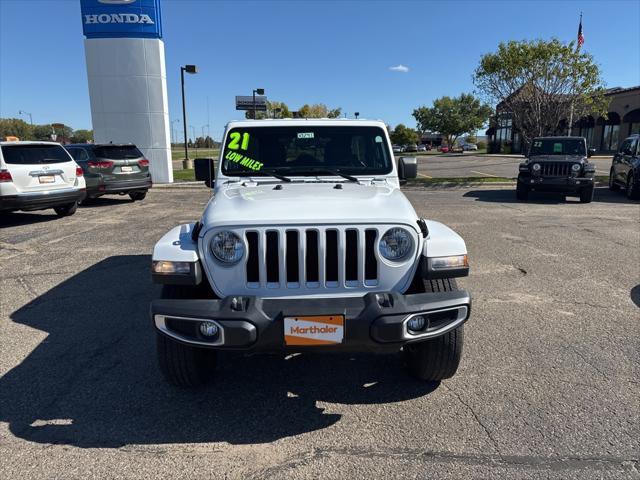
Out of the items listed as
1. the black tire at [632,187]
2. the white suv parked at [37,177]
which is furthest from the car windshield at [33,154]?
the black tire at [632,187]

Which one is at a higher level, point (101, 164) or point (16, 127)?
point (16, 127)

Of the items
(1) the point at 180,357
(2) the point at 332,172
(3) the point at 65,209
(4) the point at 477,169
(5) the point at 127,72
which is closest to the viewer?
(1) the point at 180,357

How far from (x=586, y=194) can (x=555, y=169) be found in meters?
1.11

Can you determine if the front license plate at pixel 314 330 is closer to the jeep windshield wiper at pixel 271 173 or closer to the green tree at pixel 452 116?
the jeep windshield wiper at pixel 271 173

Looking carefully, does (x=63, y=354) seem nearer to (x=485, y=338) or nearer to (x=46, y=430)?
(x=46, y=430)

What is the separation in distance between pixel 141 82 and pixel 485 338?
16.9 m

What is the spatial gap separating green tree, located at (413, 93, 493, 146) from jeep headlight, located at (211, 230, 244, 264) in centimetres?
7644

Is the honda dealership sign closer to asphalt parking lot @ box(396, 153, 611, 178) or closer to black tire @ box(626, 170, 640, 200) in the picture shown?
asphalt parking lot @ box(396, 153, 611, 178)

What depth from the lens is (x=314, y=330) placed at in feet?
8.50

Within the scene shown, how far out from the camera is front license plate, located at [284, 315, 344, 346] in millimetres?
2568

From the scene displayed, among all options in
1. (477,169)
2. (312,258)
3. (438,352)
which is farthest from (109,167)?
(477,169)

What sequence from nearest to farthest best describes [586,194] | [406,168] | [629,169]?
[406,168], [586,194], [629,169]

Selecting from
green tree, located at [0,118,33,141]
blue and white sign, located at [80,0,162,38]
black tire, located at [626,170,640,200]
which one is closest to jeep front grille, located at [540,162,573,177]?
black tire, located at [626,170,640,200]

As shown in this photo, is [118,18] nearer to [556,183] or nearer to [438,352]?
[556,183]
